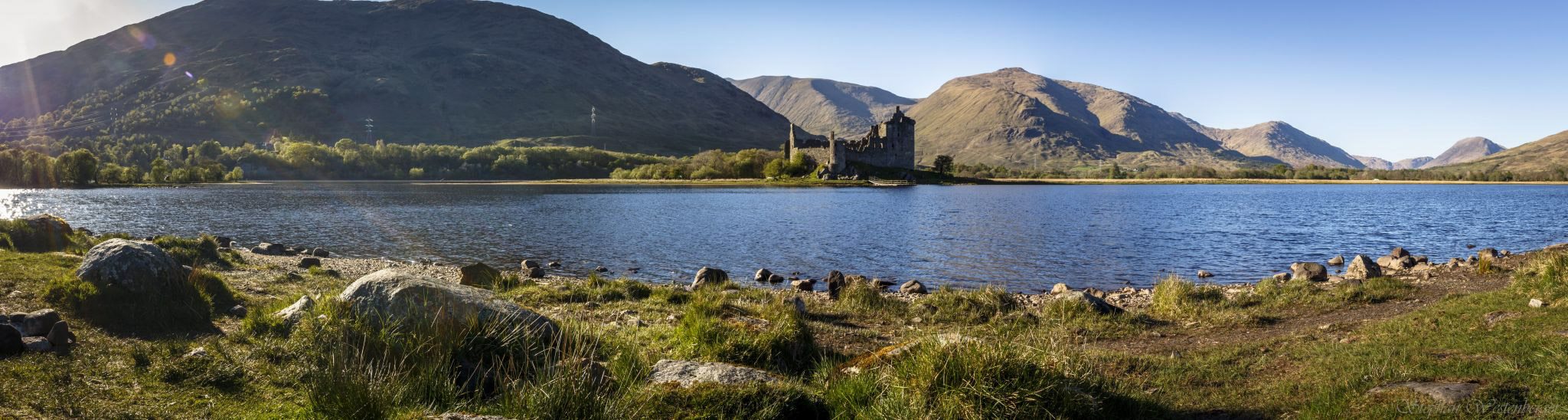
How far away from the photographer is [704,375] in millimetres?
8062

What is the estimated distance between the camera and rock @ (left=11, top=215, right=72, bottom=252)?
19.3 meters

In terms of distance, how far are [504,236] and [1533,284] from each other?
1619 inches

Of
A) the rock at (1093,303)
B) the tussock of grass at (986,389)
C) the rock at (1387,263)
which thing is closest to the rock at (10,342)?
the tussock of grass at (986,389)

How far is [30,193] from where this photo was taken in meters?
88.6

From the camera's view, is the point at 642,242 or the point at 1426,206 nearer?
the point at 642,242

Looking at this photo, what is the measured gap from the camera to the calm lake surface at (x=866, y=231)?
3181cm

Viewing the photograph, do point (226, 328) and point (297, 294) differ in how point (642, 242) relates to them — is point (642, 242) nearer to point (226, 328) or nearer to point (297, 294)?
point (297, 294)

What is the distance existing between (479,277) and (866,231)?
105ft

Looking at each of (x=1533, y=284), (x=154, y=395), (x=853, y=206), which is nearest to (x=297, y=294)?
(x=154, y=395)

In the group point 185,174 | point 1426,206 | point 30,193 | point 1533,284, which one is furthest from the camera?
point 185,174

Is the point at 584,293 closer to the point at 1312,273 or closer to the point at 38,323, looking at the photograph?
the point at 38,323

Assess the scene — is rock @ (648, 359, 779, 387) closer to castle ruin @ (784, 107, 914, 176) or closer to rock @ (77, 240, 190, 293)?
rock @ (77, 240, 190, 293)

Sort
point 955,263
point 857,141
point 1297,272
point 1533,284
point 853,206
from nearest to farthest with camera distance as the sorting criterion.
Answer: point 1533,284
point 1297,272
point 955,263
point 853,206
point 857,141

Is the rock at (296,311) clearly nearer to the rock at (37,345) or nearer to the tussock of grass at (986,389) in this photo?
the rock at (37,345)
